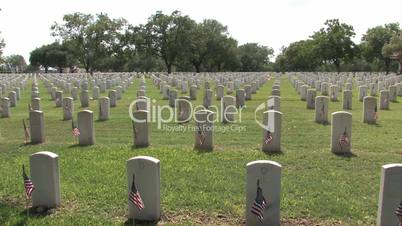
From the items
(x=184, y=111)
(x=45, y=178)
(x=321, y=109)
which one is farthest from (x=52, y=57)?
(x=45, y=178)

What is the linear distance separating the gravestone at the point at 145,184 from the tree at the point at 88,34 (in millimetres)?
54747

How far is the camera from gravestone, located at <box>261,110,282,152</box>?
1008cm

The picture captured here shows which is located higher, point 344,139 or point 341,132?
point 341,132

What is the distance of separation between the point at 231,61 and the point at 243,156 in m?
74.9

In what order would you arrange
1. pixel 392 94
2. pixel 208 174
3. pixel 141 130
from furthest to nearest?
pixel 392 94 < pixel 141 130 < pixel 208 174

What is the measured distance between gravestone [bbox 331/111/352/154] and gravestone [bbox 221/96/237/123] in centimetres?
530

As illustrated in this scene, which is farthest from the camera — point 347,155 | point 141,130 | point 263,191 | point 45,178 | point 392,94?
point 392,94

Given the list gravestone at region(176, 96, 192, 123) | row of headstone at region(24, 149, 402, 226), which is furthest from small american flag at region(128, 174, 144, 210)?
gravestone at region(176, 96, 192, 123)

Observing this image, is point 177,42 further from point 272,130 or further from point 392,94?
point 272,130

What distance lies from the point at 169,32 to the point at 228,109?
5019cm

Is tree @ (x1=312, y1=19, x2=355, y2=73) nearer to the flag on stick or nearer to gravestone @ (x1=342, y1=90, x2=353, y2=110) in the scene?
gravestone @ (x1=342, y1=90, x2=353, y2=110)

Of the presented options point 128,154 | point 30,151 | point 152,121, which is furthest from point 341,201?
point 152,121

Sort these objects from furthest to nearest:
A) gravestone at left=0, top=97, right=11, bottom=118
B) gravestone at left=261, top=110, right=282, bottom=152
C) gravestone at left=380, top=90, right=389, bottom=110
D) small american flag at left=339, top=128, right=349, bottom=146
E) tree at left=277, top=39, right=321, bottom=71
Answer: tree at left=277, top=39, right=321, bottom=71
gravestone at left=380, top=90, right=389, bottom=110
gravestone at left=0, top=97, right=11, bottom=118
gravestone at left=261, top=110, right=282, bottom=152
small american flag at left=339, top=128, right=349, bottom=146

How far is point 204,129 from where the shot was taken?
34.2ft
